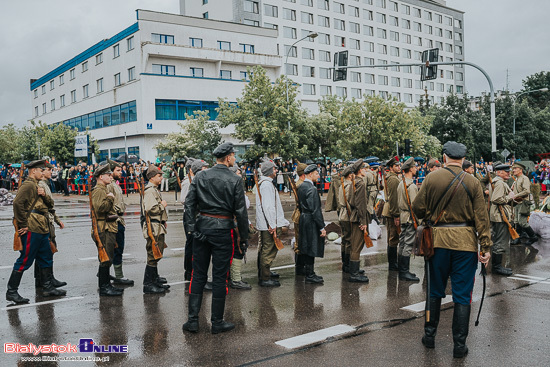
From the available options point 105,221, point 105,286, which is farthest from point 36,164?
point 105,286

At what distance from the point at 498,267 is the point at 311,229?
10.6 ft

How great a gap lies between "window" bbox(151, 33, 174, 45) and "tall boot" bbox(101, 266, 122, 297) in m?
39.6

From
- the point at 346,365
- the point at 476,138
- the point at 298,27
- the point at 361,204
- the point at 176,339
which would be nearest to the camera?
the point at 346,365

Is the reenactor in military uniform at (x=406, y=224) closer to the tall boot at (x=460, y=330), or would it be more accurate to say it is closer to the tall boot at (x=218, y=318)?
the tall boot at (x=460, y=330)

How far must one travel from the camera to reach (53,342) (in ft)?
17.3

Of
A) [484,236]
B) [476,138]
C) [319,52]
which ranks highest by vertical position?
[319,52]

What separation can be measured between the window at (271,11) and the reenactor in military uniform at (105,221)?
178 feet

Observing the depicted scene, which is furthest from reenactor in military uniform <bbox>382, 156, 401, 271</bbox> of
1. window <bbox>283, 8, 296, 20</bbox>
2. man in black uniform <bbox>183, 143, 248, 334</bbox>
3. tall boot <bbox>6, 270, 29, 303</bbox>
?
window <bbox>283, 8, 296, 20</bbox>

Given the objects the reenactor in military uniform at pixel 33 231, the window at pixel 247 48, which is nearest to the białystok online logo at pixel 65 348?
the reenactor in military uniform at pixel 33 231

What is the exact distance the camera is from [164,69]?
43.8 meters

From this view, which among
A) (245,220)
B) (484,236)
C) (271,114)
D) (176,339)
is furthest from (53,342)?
(271,114)

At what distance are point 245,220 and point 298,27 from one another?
58.9 meters

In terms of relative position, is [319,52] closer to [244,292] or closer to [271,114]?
[271,114]

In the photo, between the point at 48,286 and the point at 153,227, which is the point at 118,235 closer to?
the point at 153,227
